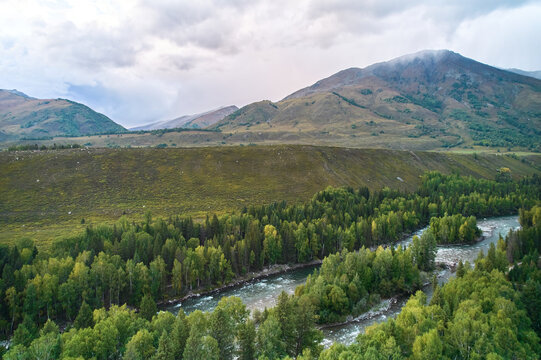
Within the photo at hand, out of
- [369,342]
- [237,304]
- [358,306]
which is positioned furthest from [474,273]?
[237,304]

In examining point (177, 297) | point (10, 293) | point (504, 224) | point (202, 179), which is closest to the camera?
point (10, 293)

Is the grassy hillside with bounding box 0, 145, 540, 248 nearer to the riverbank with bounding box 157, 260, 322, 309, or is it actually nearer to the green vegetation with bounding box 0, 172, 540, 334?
the green vegetation with bounding box 0, 172, 540, 334

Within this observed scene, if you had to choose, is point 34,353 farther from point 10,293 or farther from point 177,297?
point 177,297

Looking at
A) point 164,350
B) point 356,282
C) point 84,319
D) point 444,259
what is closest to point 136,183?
point 84,319

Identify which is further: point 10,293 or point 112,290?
point 112,290

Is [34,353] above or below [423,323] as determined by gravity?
above

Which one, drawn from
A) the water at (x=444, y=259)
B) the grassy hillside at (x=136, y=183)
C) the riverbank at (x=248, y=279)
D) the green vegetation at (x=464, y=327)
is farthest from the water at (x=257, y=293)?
the grassy hillside at (x=136, y=183)
